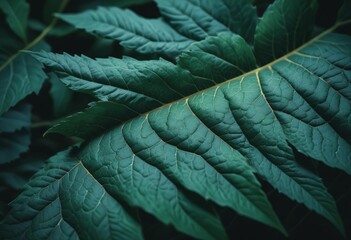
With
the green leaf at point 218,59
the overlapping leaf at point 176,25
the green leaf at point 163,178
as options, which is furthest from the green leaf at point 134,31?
the green leaf at point 163,178

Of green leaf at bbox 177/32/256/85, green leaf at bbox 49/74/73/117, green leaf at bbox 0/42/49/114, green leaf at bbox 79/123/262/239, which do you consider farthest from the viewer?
green leaf at bbox 49/74/73/117

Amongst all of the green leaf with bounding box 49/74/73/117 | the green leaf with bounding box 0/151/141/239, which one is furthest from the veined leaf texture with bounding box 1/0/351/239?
the green leaf with bounding box 49/74/73/117

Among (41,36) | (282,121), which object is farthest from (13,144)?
(282,121)

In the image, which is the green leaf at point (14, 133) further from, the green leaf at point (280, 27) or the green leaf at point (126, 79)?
the green leaf at point (280, 27)

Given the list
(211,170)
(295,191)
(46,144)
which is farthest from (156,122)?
(46,144)

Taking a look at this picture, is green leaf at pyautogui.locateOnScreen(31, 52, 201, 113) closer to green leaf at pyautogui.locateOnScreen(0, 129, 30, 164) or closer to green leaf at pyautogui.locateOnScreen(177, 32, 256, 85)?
green leaf at pyautogui.locateOnScreen(177, 32, 256, 85)

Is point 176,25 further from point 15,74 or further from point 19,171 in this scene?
point 19,171
